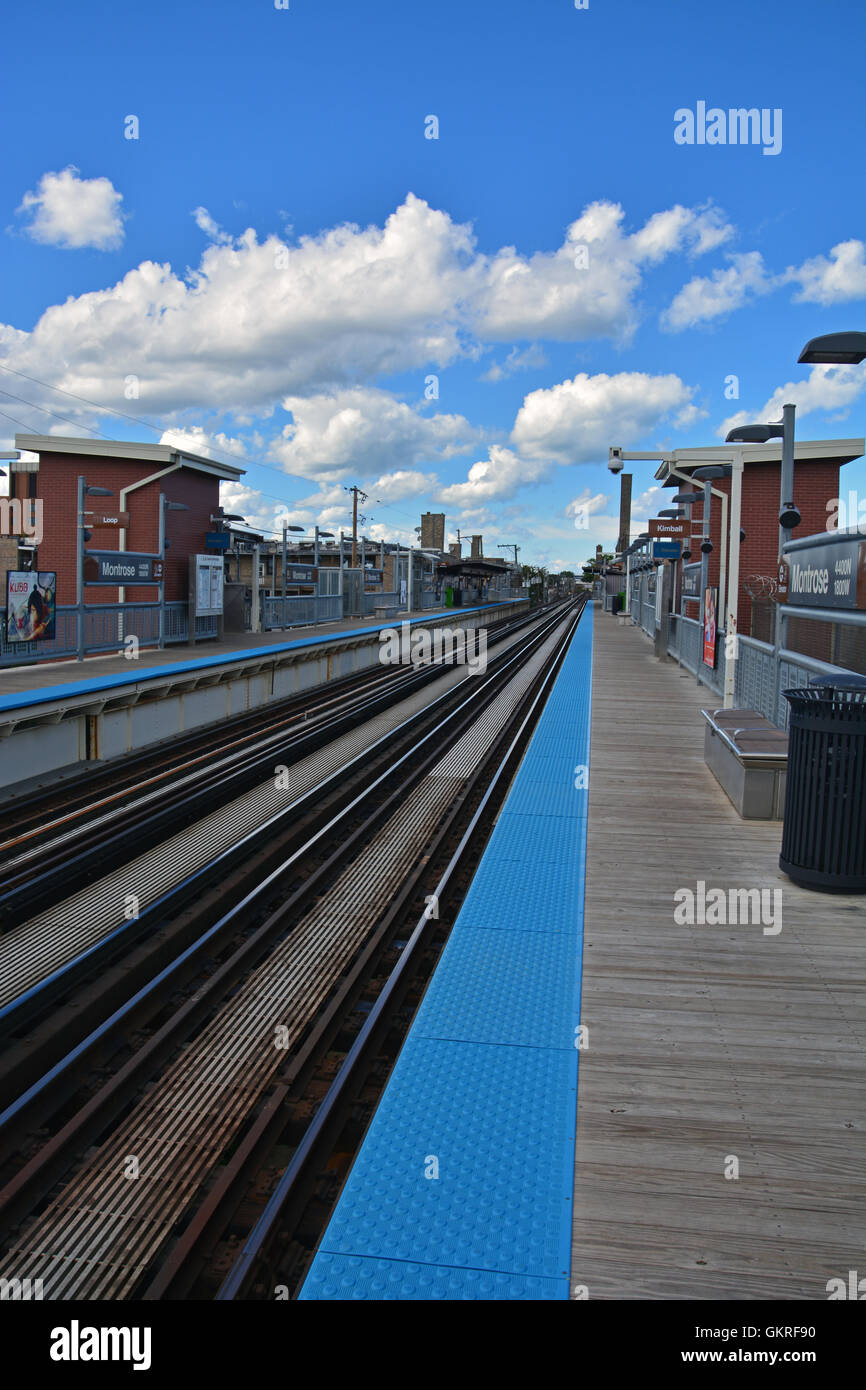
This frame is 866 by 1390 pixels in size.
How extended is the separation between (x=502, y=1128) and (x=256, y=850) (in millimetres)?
5980

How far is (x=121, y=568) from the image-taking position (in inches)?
758

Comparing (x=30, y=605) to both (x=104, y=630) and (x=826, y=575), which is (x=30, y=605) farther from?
(x=826, y=575)

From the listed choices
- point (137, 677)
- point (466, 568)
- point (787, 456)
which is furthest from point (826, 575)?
point (466, 568)

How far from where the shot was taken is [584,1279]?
9.05 feet

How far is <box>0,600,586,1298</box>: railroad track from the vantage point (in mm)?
3768

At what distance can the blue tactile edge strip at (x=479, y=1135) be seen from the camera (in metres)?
2.83

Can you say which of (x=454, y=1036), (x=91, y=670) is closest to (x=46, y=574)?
(x=91, y=670)

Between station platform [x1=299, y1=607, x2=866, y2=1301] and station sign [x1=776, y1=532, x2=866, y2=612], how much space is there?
6.89ft

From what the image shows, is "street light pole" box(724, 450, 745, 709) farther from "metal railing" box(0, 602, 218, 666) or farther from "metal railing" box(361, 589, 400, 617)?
"metal railing" box(361, 589, 400, 617)

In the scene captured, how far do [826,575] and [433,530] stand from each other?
384 ft

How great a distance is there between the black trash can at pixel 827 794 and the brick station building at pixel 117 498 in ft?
69.5

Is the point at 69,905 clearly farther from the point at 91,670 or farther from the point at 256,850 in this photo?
the point at 91,670

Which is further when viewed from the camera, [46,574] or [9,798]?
[46,574]

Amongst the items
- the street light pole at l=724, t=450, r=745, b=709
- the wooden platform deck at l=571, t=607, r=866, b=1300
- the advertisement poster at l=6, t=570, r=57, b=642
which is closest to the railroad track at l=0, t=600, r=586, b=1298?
the wooden platform deck at l=571, t=607, r=866, b=1300
